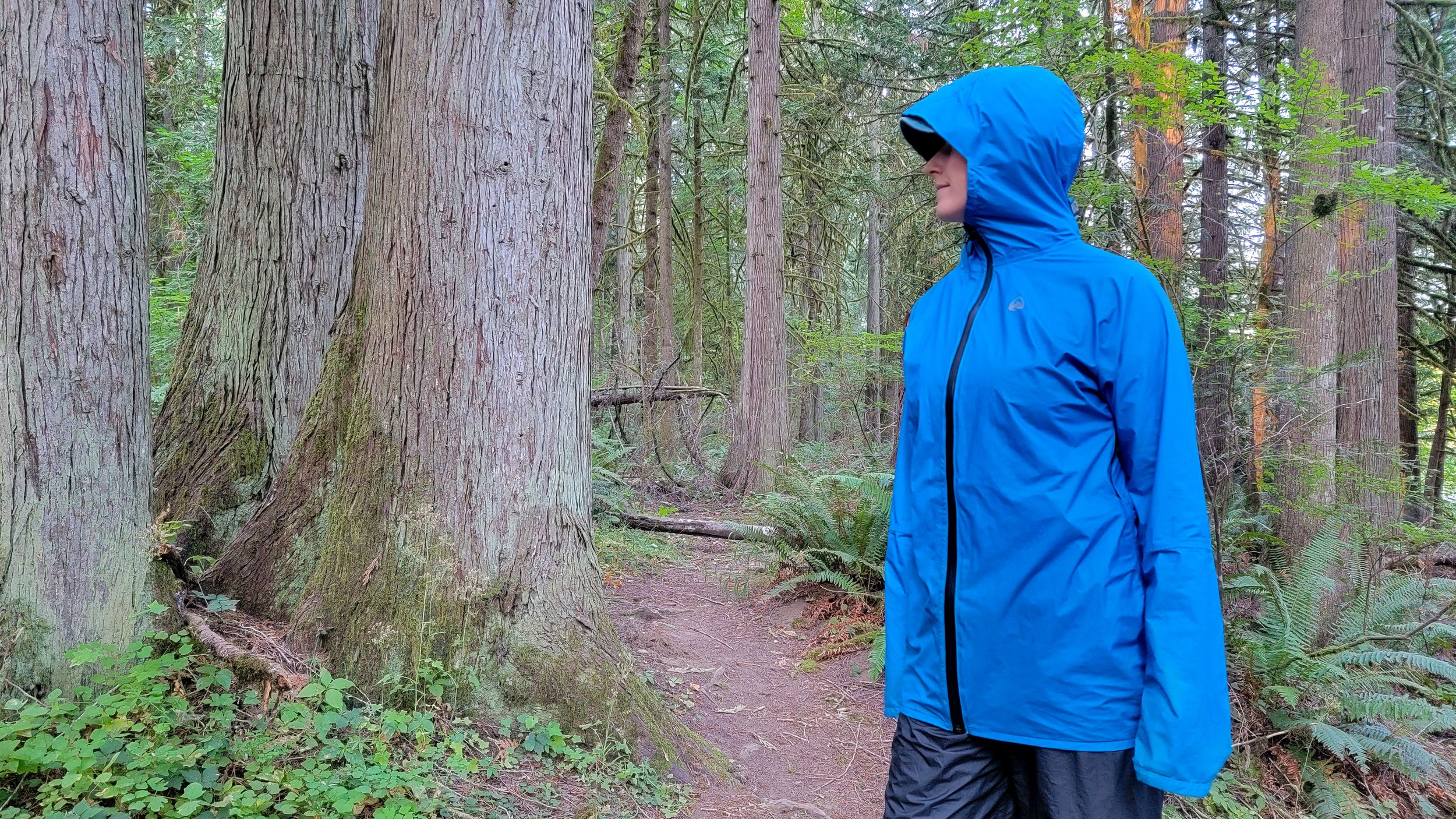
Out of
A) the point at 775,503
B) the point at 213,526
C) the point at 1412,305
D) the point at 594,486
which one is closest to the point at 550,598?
the point at 213,526

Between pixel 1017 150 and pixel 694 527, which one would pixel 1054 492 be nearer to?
pixel 1017 150

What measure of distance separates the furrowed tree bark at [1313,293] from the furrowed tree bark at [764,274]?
514 cm

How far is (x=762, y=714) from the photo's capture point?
13.2ft

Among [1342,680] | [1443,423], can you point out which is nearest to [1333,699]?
Result: [1342,680]

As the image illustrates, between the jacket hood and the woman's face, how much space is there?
22 mm

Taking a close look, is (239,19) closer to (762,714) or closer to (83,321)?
(83,321)

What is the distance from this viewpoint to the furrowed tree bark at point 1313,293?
211 inches

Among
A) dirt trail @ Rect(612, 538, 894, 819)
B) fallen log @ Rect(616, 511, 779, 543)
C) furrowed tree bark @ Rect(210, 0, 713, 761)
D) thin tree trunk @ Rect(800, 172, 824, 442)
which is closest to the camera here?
furrowed tree bark @ Rect(210, 0, 713, 761)

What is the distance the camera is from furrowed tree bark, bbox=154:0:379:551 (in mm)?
4312

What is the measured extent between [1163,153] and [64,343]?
8.52m

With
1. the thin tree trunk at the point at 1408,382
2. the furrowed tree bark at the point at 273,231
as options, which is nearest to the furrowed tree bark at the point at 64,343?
the furrowed tree bark at the point at 273,231

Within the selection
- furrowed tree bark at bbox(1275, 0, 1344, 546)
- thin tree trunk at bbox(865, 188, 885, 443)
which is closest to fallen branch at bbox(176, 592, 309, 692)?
furrowed tree bark at bbox(1275, 0, 1344, 546)

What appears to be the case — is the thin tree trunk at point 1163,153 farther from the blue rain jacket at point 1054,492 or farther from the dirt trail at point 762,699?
the dirt trail at point 762,699

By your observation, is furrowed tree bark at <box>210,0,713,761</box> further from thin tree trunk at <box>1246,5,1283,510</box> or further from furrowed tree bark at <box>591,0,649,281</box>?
furrowed tree bark at <box>591,0,649,281</box>
